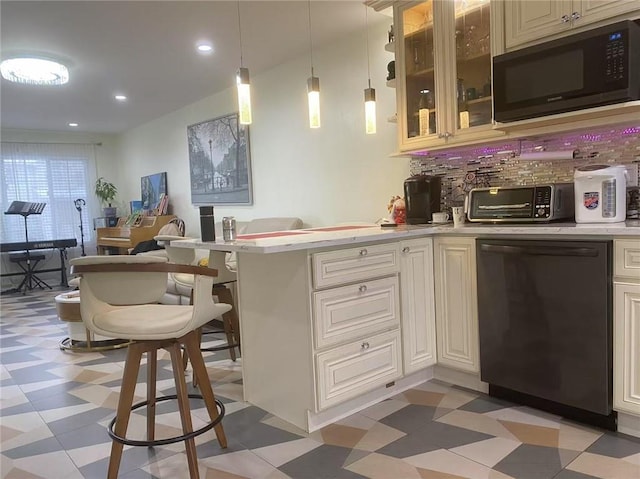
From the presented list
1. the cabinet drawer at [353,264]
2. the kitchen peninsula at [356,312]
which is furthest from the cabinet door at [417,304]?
the cabinet drawer at [353,264]

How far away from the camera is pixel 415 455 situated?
6.32 feet

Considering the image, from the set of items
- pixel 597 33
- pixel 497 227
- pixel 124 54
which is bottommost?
pixel 497 227

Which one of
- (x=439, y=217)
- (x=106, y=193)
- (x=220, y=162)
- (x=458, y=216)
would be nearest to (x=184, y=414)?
(x=458, y=216)

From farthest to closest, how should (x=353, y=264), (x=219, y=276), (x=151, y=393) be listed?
(x=219, y=276) → (x=353, y=264) → (x=151, y=393)

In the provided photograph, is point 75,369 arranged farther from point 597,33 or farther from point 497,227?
point 597,33

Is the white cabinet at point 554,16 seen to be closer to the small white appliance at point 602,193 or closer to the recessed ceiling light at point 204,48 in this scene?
the small white appliance at point 602,193

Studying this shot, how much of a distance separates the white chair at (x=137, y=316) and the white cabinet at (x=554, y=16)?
1.98m

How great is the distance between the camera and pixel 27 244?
6.84m

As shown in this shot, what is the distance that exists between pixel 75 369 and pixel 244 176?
261cm

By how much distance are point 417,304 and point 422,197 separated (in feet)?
2.47

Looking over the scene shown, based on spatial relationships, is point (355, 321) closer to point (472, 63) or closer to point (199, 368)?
point (199, 368)

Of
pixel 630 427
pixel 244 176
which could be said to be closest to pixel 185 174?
A: pixel 244 176

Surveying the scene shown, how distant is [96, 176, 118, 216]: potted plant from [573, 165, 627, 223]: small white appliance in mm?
7234

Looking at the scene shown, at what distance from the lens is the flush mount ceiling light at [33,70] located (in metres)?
3.89
